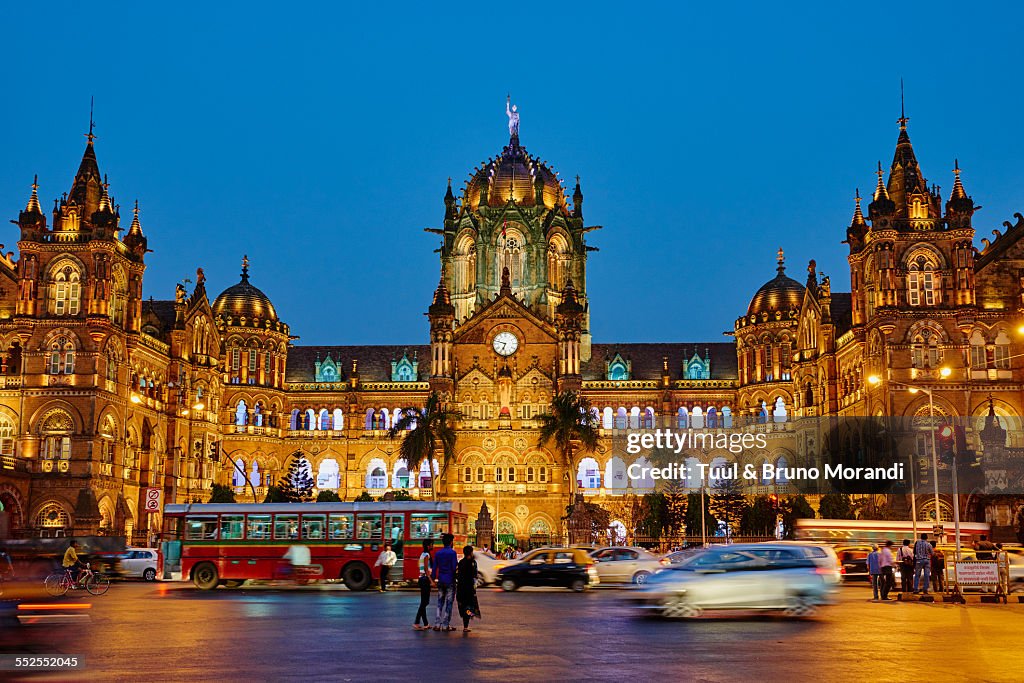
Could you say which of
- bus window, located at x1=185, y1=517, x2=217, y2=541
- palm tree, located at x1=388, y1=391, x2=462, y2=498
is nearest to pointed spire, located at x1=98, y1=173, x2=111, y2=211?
palm tree, located at x1=388, y1=391, x2=462, y2=498

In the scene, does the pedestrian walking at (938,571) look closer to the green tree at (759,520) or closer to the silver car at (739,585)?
the silver car at (739,585)

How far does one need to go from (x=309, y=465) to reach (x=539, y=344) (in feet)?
78.0

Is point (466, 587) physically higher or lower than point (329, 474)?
lower

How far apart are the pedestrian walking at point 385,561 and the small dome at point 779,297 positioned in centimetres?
6570

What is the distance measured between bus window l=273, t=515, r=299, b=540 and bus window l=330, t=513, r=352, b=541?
1.34 m

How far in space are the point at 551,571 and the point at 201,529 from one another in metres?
13.2

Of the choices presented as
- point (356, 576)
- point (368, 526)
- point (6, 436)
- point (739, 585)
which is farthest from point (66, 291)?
point (739, 585)

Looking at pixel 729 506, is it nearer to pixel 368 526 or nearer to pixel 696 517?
pixel 696 517

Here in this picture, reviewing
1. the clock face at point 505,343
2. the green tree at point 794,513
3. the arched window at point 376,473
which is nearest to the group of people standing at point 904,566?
the green tree at point 794,513

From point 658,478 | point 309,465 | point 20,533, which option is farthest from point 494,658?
point 309,465

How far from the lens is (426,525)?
43.3 meters

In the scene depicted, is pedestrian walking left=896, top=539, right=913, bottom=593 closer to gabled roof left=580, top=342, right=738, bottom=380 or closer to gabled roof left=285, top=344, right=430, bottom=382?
gabled roof left=580, top=342, right=738, bottom=380

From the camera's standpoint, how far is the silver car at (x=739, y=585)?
90.6 ft

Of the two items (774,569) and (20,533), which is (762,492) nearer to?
→ (20,533)
